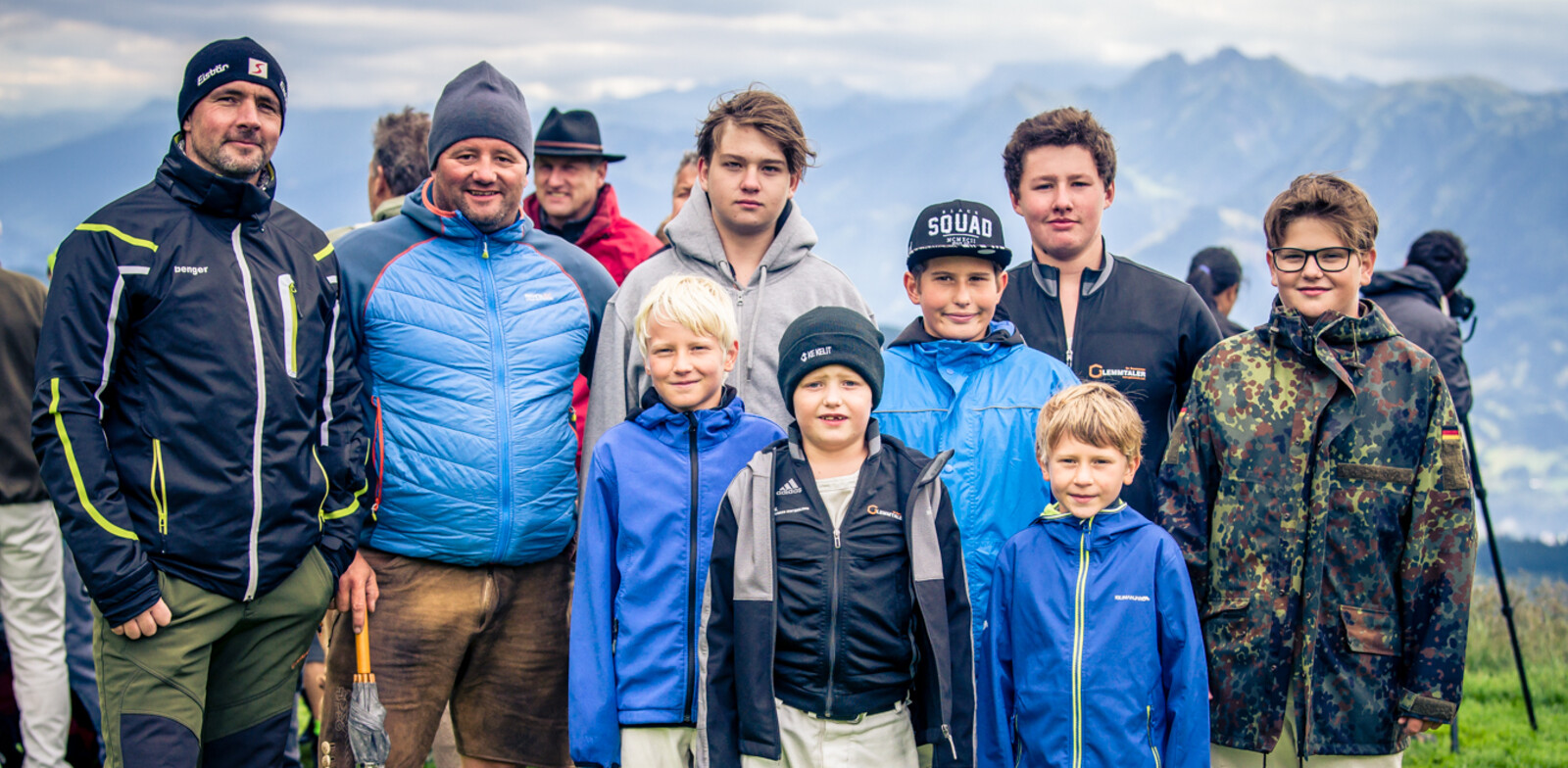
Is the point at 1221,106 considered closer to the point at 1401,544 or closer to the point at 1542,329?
the point at 1542,329

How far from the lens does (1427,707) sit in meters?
2.89

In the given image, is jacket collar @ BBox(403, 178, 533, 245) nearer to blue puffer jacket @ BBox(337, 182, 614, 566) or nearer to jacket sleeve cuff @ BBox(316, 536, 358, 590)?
blue puffer jacket @ BBox(337, 182, 614, 566)

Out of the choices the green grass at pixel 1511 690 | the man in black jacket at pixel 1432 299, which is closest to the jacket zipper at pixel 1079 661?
the man in black jacket at pixel 1432 299

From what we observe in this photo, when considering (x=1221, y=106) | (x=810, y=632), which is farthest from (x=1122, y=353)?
(x=1221, y=106)

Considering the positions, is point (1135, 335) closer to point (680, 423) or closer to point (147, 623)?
point (680, 423)

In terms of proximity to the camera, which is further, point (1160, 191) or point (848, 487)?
point (1160, 191)

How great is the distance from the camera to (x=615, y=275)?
5645 millimetres

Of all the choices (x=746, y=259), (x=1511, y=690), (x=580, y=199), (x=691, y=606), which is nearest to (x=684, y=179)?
(x=580, y=199)

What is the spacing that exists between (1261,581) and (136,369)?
126 inches

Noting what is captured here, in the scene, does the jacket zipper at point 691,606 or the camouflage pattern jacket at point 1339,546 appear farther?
the camouflage pattern jacket at point 1339,546

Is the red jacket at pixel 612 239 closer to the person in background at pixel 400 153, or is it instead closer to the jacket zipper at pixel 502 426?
the person in background at pixel 400 153

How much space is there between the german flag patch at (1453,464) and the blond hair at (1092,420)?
0.84m

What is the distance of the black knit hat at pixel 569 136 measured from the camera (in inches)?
226

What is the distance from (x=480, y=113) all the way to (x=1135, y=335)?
7.68ft
